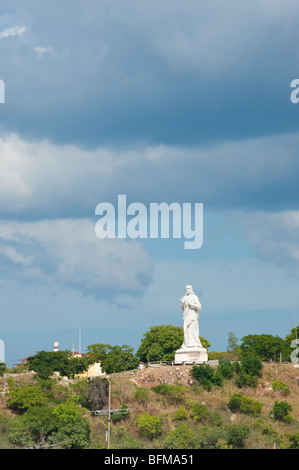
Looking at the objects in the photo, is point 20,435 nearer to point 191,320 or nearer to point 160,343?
point 191,320

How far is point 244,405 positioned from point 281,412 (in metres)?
2.59

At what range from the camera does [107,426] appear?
167 feet

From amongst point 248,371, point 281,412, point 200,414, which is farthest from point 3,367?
point 281,412

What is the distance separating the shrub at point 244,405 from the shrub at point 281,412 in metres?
1.04

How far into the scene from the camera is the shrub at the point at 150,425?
50.2 m

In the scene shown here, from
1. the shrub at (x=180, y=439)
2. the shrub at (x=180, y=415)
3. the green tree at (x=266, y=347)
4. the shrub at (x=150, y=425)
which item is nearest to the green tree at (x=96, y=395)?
the shrub at (x=150, y=425)

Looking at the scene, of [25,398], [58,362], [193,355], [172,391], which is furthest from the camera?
[58,362]

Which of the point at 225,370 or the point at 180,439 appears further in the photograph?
the point at 225,370

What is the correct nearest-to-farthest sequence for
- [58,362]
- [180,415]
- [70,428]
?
[70,428]
[180,415]
[58,362]

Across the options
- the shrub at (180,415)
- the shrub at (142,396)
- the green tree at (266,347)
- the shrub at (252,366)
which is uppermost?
the green tree at (266,347)

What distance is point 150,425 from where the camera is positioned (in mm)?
50406

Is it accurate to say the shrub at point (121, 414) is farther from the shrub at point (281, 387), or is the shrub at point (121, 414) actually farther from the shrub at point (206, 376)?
the shrub at point (281, 387)
